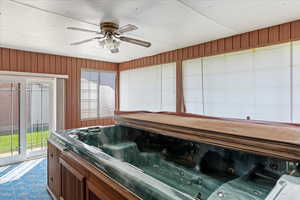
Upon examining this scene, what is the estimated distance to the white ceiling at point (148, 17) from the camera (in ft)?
6.40

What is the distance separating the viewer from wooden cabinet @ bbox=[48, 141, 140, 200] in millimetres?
1295

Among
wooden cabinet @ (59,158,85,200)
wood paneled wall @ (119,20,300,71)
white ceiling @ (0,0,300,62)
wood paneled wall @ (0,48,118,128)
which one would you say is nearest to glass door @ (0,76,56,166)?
wood paneled wall @ (0,48,118,128)

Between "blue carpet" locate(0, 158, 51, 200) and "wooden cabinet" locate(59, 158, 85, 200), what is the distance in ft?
2.15

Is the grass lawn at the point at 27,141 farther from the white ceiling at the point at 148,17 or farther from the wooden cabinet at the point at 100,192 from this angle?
the wooden cabinet at the point at 100,192

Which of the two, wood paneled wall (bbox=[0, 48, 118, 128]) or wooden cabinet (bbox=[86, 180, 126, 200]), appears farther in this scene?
wood paneled wall (bbox=[0, 48, 118, 128])

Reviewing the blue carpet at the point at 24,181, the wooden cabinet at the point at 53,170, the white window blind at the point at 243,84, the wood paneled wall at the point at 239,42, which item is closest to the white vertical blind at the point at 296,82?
the white window blind at the point at 243,84

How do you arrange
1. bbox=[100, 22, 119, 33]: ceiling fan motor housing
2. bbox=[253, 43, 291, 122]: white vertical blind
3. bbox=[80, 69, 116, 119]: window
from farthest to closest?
bbox=[80, 69, 116, 119]: window < bbox=[253, 43, 291, 122]: white vertical blind < bbox=[100, 22, 119, 33]: ceiling fan motor housing

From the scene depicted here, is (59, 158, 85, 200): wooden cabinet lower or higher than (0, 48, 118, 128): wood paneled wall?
lower

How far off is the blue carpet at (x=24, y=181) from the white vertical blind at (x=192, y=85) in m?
2.80

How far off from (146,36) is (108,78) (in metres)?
2.69

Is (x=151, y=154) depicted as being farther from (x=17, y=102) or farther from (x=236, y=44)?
(x=17, y=102)

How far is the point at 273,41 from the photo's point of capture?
2594mm

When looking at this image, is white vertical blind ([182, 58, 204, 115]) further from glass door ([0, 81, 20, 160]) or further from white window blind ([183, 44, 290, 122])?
glass door ([0, 81, 20, 160])

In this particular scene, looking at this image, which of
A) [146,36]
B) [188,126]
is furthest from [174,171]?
[146,36]
